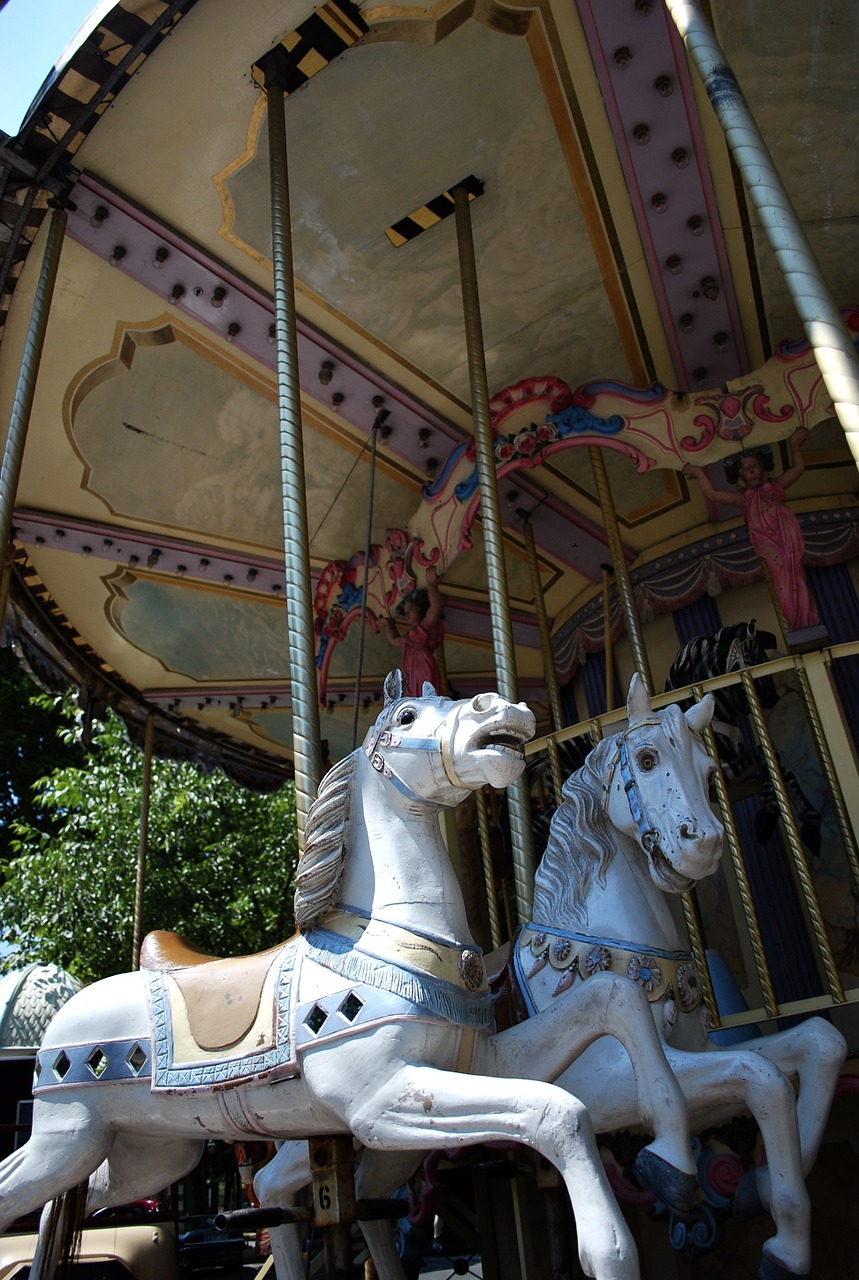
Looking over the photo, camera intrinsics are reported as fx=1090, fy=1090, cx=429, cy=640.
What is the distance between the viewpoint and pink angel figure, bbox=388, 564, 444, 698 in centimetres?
576

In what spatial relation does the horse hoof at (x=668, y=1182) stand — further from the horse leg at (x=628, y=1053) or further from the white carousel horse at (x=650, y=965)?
the white carousel horse at (x=650, y=965)

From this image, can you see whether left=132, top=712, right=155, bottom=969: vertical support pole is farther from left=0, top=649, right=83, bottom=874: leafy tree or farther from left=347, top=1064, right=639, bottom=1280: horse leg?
left=0, top=649, right=83, bottom=874: leafy tree

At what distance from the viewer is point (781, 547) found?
16.3 ft

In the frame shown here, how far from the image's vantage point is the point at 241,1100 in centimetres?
258

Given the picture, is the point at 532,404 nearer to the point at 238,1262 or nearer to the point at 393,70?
the point at 393,70

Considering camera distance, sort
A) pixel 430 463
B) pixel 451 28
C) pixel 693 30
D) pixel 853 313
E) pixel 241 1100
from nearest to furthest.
A: pixel 241 1100 → pixel 693 30 → pixel 451 28 → pixel 853 313 → pixel 430 463

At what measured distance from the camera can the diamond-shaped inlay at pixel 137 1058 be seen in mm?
2742

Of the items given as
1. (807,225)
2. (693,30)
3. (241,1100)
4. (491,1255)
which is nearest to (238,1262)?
(491,1255)

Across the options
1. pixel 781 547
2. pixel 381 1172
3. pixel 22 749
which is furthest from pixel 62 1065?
pixel 22 749

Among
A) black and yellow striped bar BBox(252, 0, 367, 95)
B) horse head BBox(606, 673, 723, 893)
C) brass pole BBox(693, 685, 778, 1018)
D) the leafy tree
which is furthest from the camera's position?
the leafy tree

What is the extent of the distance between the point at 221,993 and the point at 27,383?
2527 mm

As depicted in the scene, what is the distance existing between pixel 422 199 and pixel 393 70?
620 millimetres

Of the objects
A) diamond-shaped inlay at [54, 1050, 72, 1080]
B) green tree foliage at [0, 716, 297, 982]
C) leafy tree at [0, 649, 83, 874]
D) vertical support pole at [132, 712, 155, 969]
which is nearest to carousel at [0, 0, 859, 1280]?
diamond-shaped inlay at [54, 1050, 72, 1080]

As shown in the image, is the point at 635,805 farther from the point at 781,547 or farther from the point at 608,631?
the point at 608,631
